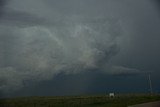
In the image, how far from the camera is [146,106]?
3734cm

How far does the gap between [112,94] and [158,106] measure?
80.4 meters

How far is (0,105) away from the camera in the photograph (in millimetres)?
51281

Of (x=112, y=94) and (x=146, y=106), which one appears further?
(x=112, y=94)

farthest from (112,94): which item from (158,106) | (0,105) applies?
(158,106)

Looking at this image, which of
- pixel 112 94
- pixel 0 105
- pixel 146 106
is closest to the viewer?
pixel 146 106

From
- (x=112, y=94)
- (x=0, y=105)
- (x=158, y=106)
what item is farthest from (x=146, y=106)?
(x=112, y=94)

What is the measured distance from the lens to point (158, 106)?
124 feet

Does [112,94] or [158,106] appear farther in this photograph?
[112,94]

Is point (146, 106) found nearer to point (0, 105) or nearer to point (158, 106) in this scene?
point (158, 106)

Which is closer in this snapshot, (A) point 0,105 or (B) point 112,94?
(A) point 0,105

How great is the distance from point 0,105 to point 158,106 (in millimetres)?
25847

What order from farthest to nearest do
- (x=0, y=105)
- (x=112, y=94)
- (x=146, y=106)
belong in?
(x=112, y=94) < (x=0, y=105) < (x=146, y=106)

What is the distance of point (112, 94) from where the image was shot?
118 meters

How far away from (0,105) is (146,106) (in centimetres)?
2488
